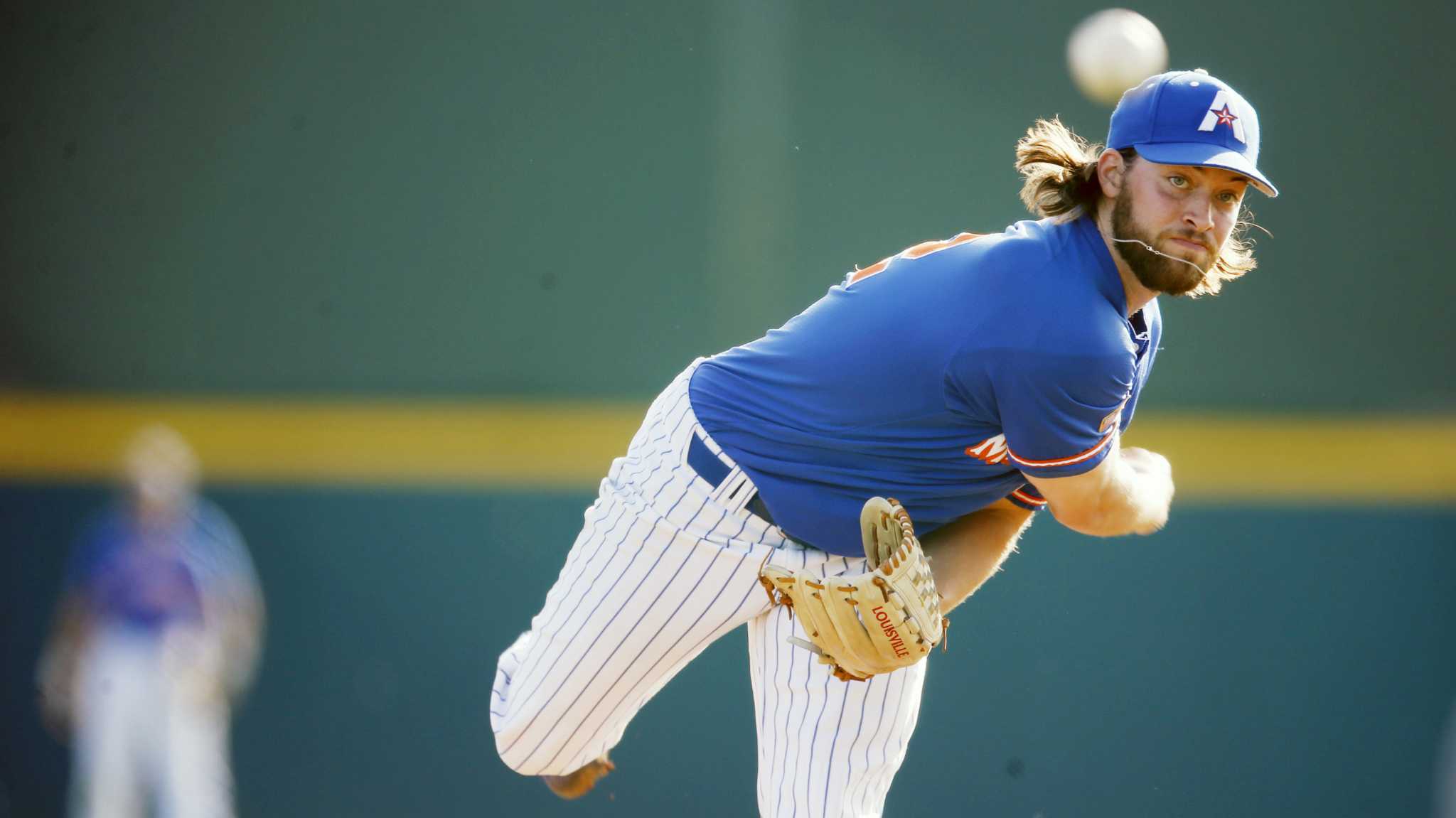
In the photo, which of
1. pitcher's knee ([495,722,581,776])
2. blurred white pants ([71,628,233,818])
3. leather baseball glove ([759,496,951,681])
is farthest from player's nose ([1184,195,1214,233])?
blurred white pants ([71,628,233,818])

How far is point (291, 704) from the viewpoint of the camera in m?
4.47

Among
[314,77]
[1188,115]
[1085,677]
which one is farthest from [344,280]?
[1188,115]

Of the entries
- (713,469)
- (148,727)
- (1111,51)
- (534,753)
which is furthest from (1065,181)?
(148,727)

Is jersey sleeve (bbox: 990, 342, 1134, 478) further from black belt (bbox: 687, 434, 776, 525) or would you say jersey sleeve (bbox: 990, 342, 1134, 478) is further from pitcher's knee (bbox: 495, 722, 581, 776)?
pitcher's knee (bbox: 495, 722, 581, 776)

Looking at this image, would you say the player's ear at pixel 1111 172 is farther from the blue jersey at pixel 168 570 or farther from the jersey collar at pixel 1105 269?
the blue jersey at pixel 168 570

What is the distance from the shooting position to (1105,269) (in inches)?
83.0

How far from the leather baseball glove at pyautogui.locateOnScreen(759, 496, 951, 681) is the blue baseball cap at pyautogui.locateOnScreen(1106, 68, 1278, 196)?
26.0 inches

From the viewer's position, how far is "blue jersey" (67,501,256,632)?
446 centimetres

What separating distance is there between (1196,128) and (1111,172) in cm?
14

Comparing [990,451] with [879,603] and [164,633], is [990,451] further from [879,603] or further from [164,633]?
[164,633]

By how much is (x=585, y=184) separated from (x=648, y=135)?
0.24m

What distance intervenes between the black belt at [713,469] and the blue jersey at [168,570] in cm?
257

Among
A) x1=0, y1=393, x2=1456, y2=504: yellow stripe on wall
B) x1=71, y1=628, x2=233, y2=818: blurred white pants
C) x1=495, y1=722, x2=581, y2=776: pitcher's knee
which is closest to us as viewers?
x1=495, y1=722, x2=581, y2=776: pitcher's knee

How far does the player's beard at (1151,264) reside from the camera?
82.5 inches
